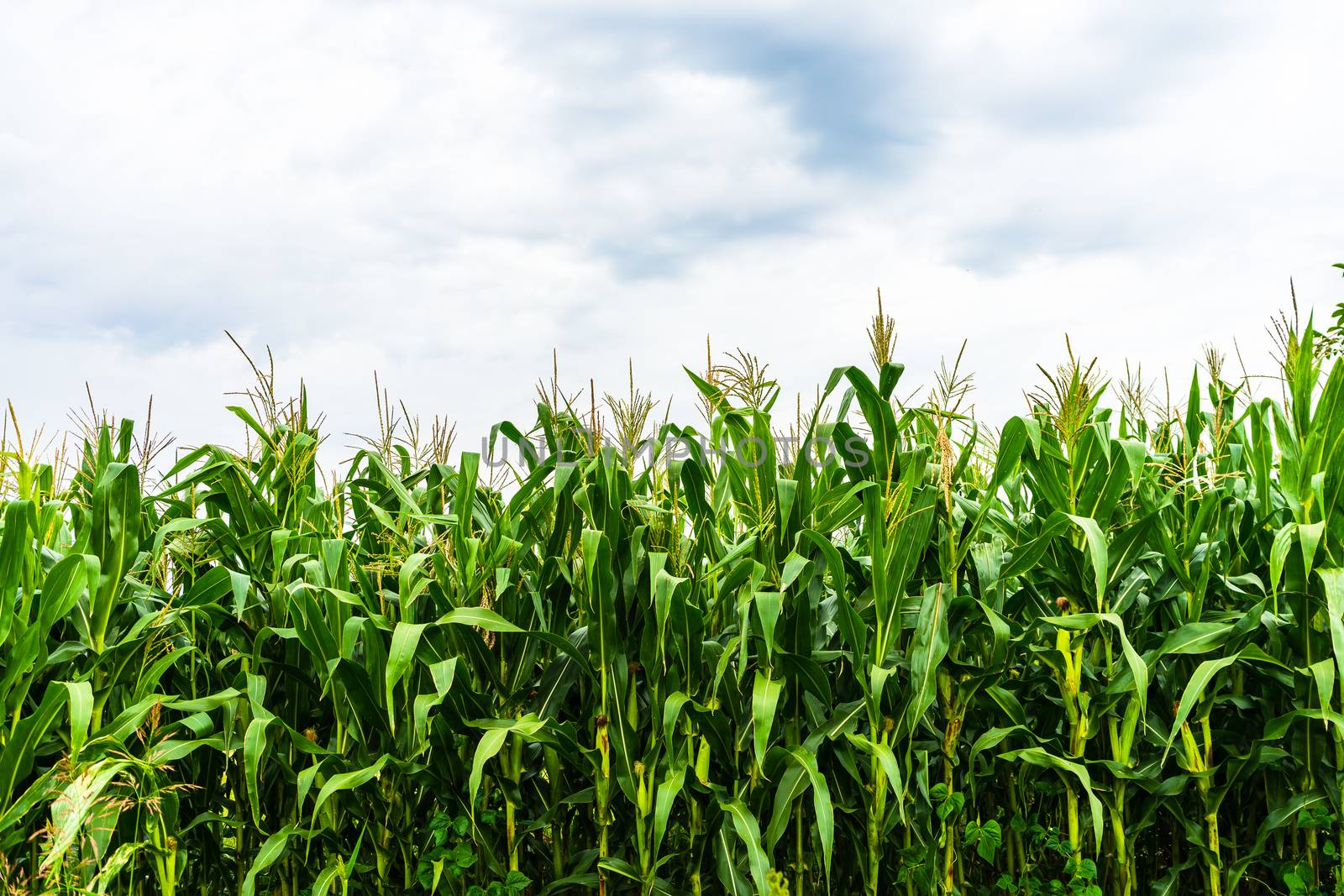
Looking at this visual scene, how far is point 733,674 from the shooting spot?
9.59ft

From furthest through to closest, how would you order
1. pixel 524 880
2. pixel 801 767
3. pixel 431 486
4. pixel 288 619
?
pixel 431 486
pixel 288 619
pixel 524 880
pixel 801 767

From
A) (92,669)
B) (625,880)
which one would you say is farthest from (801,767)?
(92,669)

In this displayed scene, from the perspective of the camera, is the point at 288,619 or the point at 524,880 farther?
the point at 288,619

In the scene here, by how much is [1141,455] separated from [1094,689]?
2.40 ft

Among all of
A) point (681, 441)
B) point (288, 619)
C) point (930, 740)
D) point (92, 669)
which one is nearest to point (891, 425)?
point (681, 441)

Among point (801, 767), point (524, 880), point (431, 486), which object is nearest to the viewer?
point (801, 767)

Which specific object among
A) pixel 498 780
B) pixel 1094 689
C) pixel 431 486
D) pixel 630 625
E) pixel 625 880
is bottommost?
pixel 625 880

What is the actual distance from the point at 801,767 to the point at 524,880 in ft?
3.07

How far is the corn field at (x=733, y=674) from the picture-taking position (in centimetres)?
285

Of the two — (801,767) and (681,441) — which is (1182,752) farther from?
(681,441)

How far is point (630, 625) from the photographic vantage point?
3.04 m

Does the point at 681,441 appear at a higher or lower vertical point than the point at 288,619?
higher

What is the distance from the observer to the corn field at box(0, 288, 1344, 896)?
9.36ft

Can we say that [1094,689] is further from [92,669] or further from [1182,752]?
[92,669]
